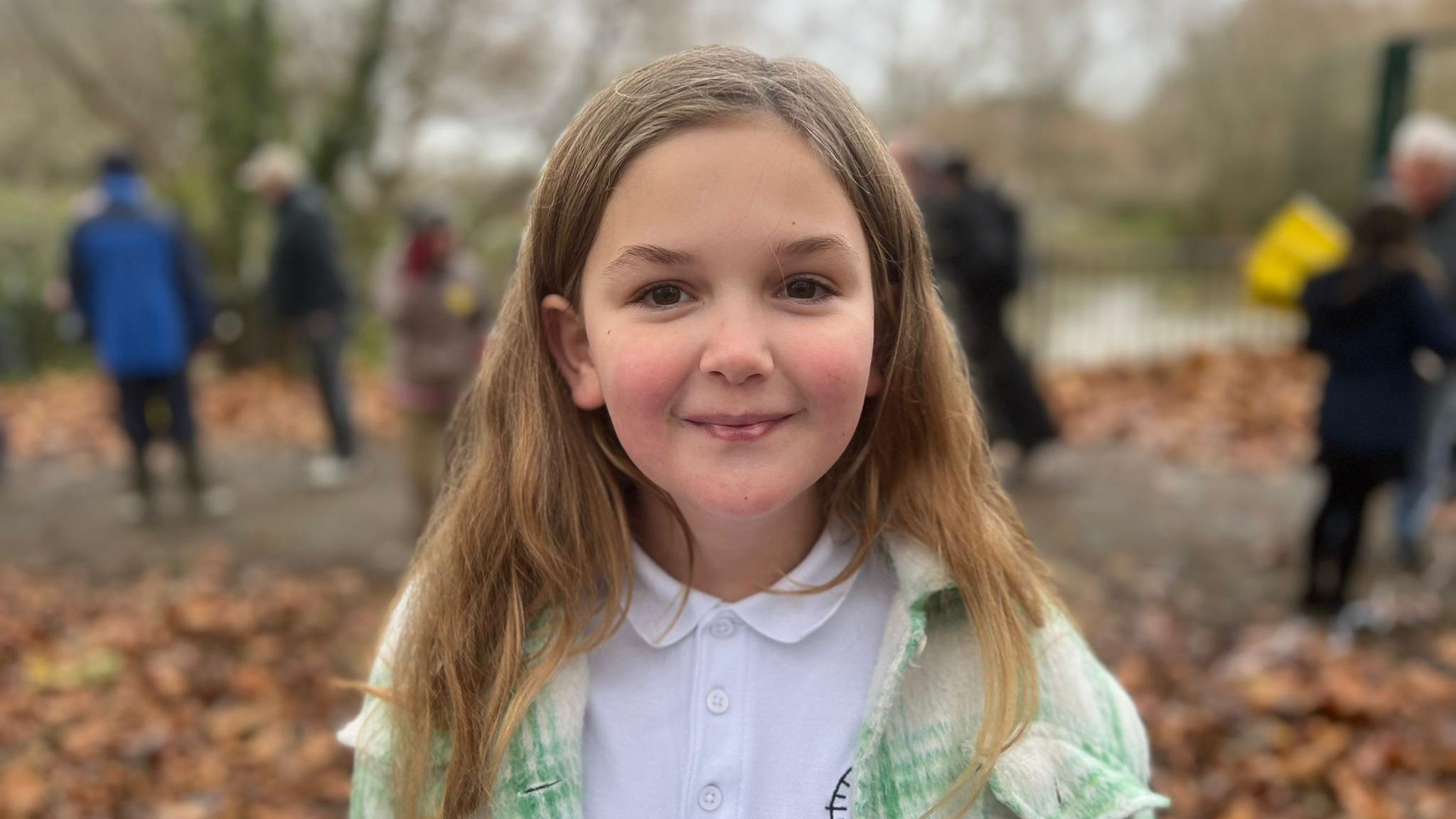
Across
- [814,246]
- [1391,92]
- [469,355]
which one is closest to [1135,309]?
[1391,92]

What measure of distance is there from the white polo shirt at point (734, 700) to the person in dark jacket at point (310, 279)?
227 inches

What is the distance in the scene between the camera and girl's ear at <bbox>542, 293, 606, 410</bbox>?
135cm

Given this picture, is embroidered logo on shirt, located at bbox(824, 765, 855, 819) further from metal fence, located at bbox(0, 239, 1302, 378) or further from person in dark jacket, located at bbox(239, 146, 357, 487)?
metal fence, located at bbox(0, 239, 1302, 378)

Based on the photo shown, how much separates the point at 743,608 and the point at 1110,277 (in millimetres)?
9153

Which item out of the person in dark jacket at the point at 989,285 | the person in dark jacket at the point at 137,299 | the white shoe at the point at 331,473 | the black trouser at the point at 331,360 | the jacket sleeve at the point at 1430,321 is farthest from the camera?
the white shoe at the point at 331,473

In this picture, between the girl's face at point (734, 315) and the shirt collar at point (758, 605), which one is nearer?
the girl's face at point (734, 315)

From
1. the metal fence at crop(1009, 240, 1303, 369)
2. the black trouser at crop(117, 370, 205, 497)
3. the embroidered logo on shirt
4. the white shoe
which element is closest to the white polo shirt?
the embroidered logo on shirt

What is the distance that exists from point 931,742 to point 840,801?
13 centimetres

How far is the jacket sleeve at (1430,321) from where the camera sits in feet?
13.5

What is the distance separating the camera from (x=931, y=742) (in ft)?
4.14

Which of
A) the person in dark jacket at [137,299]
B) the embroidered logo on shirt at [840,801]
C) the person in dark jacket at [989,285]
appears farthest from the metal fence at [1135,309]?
the embroidered logo on shirt at [840,801]

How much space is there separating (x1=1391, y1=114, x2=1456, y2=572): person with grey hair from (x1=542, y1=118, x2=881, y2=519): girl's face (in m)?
4.62

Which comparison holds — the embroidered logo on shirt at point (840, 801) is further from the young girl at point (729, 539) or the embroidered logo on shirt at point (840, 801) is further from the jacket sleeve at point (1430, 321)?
the jacket sleeve at point (1430, 321)

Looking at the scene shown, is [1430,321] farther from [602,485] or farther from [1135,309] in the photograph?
[1135,309]
